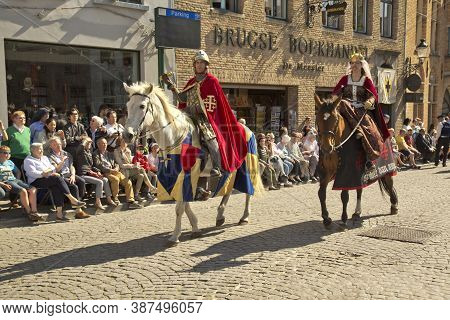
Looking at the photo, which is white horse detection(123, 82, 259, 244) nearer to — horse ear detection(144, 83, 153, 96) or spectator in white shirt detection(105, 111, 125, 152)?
horse ear detection(144, 83, 153, 96)

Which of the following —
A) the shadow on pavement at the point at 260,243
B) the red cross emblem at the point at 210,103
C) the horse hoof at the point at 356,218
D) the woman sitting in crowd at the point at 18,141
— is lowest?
the shadow on pavement at the point at 260,243

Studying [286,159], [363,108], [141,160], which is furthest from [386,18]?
[141,160]

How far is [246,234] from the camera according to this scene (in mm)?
6938

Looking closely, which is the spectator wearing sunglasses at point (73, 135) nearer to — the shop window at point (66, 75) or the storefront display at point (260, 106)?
the shop window at point (66, 75)

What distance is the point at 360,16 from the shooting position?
20203 millimetres

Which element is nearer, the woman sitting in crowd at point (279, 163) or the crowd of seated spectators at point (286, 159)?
the crowd of seated spectators at point (286, 159)

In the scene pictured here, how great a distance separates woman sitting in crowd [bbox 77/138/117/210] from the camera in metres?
8.89

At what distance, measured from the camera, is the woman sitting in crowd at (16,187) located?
7.93m

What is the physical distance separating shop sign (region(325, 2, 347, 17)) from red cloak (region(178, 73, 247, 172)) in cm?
1147

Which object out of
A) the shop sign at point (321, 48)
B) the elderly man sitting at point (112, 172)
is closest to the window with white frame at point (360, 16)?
A: the shop sign at point (321, 48)

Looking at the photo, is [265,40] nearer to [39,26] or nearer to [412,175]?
[412,175]

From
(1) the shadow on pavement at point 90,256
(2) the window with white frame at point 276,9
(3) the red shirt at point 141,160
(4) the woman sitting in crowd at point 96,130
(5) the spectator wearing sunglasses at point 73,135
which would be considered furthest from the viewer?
(2) the window with white frame at point 276,9

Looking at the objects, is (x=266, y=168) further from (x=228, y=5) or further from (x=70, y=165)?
(x=228, y=5)

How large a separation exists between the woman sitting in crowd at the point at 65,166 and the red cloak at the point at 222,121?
2751 mm
